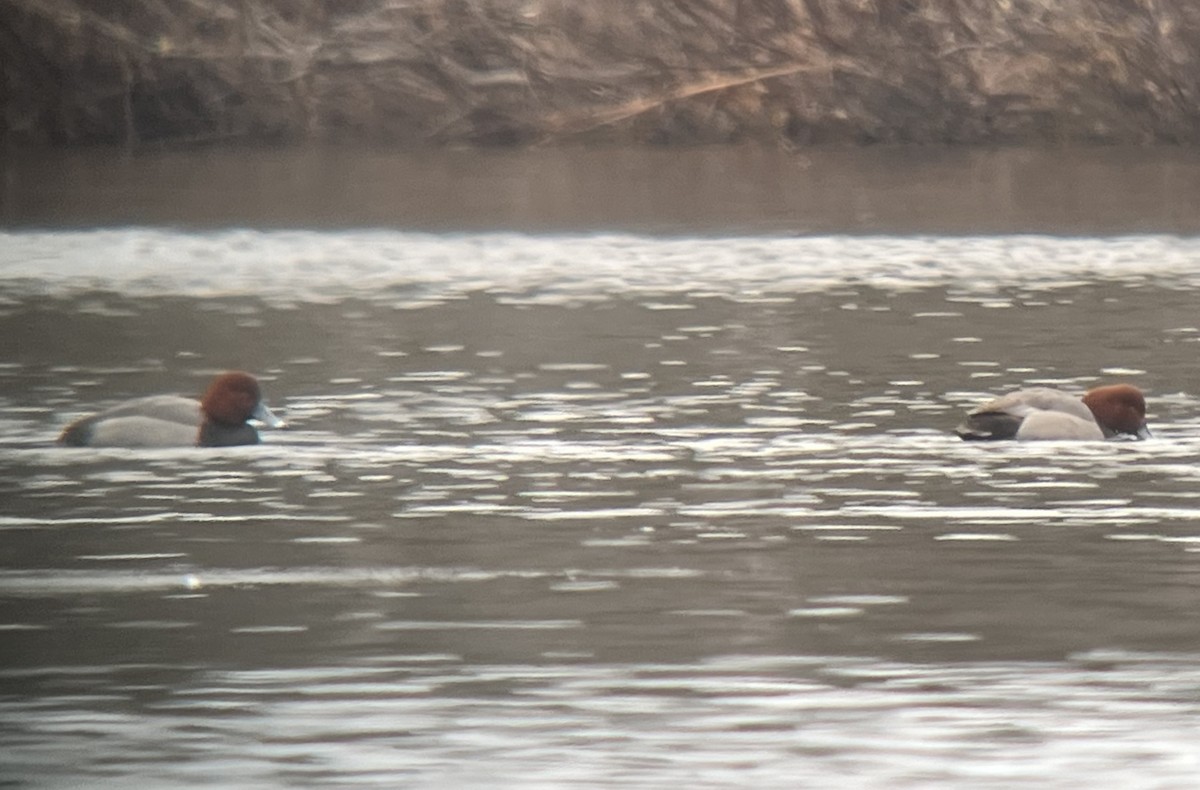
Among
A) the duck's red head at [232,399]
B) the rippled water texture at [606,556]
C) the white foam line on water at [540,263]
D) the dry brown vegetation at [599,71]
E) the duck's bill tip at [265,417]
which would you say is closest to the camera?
the rippled water texture at [606,556]

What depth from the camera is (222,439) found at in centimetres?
1041

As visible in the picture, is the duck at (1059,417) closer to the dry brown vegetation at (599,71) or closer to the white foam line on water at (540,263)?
the white foam line on water at (540,263)

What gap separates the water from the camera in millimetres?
5895

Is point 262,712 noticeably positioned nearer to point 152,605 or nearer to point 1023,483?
point 152,605

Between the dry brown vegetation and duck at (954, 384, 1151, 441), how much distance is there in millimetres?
16882

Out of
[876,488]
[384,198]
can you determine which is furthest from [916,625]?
[384,198]

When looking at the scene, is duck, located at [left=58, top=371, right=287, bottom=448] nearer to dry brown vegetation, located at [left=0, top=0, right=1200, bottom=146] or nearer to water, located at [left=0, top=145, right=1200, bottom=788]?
water, located at [left=0, top=145, right=1200, bottom=788]

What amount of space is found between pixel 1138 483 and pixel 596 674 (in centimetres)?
336

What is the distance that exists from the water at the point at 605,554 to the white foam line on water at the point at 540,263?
1.17 metres

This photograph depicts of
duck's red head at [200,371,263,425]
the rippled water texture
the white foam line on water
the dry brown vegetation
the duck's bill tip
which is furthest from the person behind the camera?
the dry brown vegetation

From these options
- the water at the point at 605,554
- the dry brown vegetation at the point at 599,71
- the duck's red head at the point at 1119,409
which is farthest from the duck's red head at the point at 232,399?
the dry brown vegetation at the point at 599,71

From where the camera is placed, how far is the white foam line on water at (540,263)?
56.0 feet

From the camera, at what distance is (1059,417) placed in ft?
34.3

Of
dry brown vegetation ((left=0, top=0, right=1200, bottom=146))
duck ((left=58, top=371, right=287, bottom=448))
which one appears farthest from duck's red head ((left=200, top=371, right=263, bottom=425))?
dry brown vegetation ((left=0, top=0, right=1200, bottom=146))
